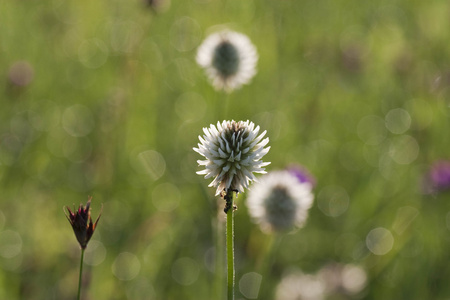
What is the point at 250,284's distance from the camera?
2803 millimetres

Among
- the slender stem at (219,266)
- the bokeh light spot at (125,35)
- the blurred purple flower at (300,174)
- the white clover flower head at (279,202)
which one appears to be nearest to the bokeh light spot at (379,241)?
the blurred purple flower at (300,174)

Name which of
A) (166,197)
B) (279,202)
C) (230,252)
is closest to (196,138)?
(166,197)

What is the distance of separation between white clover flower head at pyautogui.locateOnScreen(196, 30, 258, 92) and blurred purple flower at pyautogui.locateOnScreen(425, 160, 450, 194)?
102 cm

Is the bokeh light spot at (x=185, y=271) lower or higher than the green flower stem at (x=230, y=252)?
higher

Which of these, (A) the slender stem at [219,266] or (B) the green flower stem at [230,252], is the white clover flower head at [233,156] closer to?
(B) the green flower stem at [230,252]

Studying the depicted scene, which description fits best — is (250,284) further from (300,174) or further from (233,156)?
(233,156)

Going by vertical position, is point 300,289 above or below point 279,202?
below

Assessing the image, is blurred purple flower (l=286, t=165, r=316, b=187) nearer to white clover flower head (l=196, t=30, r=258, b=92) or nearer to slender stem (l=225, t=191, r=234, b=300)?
white clover flower head (l=196, t=30, r=258, b=92)

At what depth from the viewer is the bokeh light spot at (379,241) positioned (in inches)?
116

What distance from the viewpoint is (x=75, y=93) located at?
448 centimetres

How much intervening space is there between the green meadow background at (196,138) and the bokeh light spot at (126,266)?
11 mm

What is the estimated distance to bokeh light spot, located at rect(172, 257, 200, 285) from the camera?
9.34 feet

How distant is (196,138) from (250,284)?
1352mm

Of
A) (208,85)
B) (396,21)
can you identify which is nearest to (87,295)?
(208,85)
